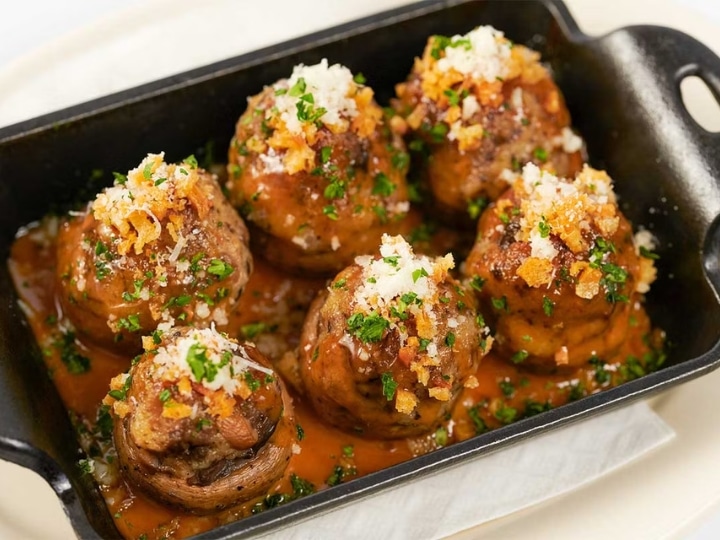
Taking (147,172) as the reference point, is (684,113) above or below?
above

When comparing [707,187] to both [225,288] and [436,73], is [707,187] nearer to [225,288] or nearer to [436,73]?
[436,73]

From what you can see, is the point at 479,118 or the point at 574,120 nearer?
the point at 479,118

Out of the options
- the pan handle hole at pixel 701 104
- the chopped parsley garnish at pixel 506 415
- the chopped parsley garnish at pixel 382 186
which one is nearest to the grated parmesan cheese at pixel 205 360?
the chopped parsley garnish at pixel 382 186

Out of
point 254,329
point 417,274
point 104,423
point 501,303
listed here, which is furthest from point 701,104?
point 104,423

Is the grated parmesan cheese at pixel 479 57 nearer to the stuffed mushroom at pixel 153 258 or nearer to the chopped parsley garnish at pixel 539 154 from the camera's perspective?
the chopped parsley garnish at pixel 539 154

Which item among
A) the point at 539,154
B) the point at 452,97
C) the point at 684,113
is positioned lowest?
the point at 539,154

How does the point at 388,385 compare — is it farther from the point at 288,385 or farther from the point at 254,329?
the point at 254,329

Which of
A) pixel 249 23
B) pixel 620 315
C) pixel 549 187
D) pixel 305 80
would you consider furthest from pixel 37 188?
pixel 620 315
